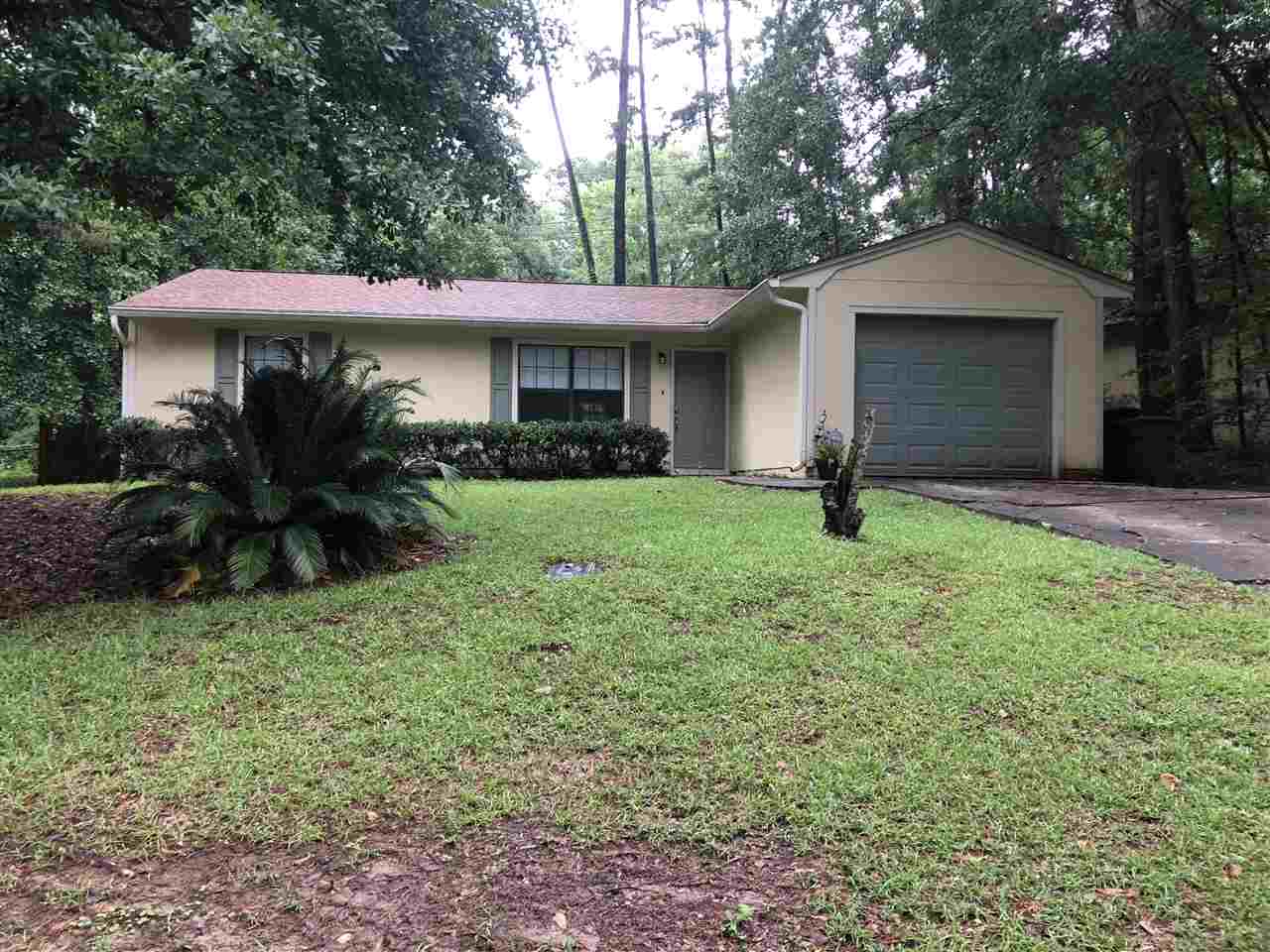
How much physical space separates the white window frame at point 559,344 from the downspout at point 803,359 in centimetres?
378

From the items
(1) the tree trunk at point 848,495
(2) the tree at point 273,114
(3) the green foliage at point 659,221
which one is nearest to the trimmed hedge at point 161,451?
(2) the tree at point 273,114

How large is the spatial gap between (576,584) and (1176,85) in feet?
34.1

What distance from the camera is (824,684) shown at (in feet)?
10.8

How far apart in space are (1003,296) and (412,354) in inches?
351

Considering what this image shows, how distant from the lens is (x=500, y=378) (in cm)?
1298

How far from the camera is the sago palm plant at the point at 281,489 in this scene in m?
4.82

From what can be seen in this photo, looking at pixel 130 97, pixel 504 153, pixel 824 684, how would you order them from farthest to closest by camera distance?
pixel 504 153, pixel 130 97, pixel 824 684

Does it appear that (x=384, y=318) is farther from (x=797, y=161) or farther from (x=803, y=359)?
(x=797, y=161)

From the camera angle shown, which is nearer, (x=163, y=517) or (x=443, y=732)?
(x=443, y=732)

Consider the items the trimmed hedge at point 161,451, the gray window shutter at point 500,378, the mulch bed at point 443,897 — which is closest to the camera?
the mulch bed at point 443,897

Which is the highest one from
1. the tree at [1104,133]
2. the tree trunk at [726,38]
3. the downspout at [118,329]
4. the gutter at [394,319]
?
the tree trunk at [726,38]

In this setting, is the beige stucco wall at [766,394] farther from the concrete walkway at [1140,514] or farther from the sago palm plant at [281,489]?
the sago palm plant at [281,489]

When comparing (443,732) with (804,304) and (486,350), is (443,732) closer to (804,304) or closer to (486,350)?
(804,304)

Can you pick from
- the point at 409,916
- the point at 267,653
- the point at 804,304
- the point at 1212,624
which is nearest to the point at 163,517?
the point at 267,653
